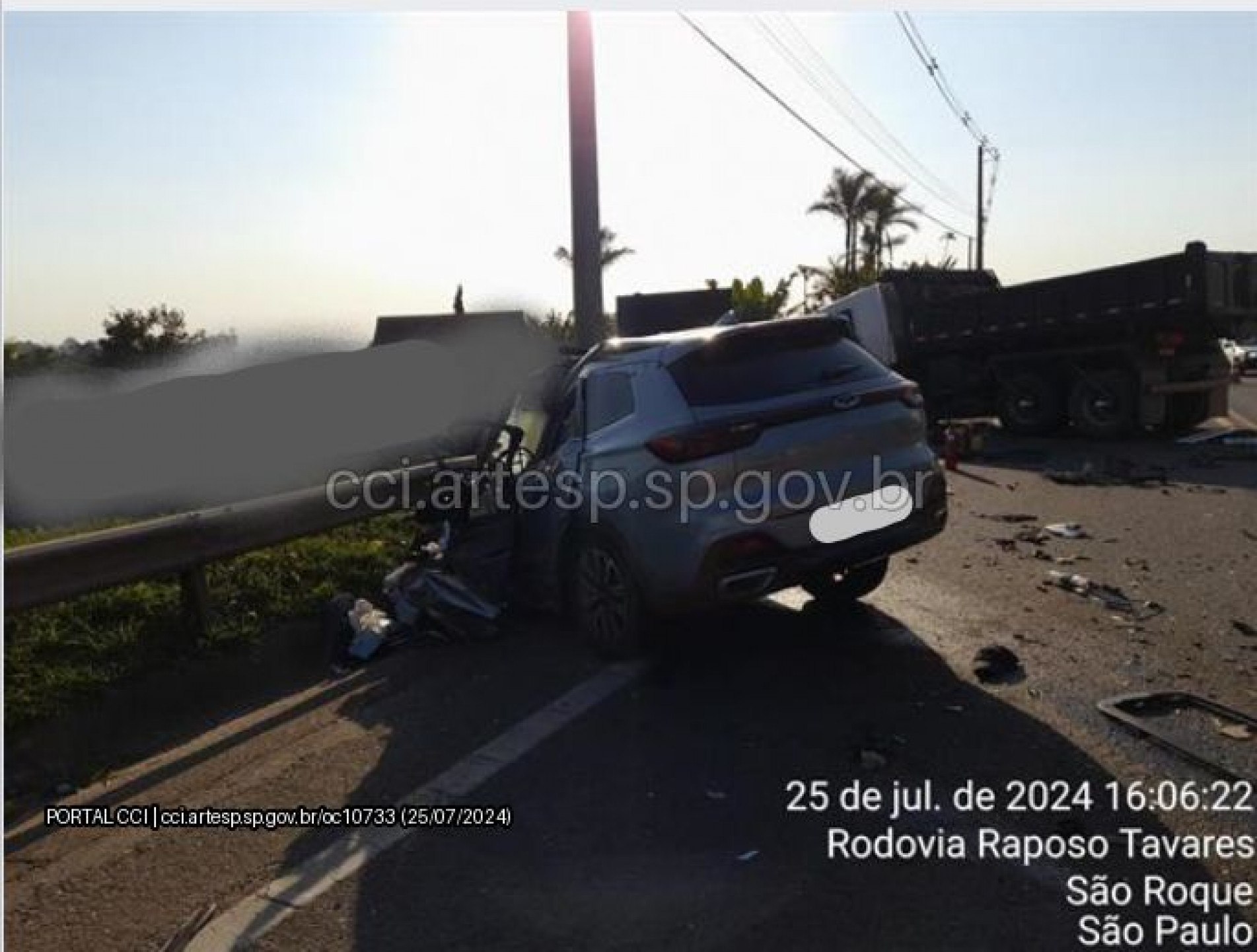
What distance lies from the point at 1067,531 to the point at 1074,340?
818 centimetres

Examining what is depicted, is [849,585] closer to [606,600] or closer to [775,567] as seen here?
[775,567]

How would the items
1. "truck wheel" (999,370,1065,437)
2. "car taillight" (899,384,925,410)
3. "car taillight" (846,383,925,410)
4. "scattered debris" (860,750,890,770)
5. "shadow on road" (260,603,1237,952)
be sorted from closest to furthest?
"shadow on road" (260,603,1237,952), "scattered debris" (860,750,890,770), "car taillight" (846,383,925,410), "car taillight" (899,384,925,410), "truck wheel" (999,370,1065,437)

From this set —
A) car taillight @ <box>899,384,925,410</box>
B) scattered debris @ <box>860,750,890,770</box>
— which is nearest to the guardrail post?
scattered debris @ <box>860,750,890,770</box>

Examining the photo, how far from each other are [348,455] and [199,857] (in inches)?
309

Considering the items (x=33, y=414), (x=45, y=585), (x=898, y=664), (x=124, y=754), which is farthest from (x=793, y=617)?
(x=33, y=414)

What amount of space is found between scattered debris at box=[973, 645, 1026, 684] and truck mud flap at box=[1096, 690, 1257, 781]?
18.7 inches

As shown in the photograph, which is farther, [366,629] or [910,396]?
[366,629]

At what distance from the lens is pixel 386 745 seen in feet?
15.0

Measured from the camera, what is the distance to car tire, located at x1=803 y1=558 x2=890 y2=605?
607 centimetres

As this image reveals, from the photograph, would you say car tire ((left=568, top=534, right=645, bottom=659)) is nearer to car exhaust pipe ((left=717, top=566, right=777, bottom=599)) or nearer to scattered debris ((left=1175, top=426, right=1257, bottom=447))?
car exhaust pipe ((left=717, top=566, right=777, bottom=599))

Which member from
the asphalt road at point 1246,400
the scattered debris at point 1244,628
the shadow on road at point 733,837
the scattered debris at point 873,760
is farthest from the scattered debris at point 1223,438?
the scattered debris at point 873,760

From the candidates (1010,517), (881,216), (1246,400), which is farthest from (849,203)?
(1010,517)

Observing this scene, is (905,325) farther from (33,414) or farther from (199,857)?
(199,857)

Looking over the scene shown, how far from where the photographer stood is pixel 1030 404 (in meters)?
16.1
